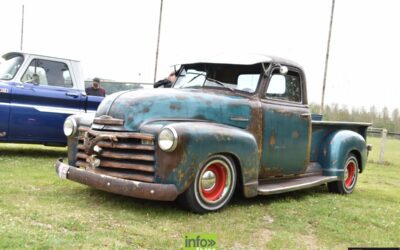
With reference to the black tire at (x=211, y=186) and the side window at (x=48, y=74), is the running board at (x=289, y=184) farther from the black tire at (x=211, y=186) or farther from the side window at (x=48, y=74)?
the side window at (x=48, y=74)

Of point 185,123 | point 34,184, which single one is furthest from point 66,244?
point 34,184

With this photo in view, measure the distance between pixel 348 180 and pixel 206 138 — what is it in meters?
3.81

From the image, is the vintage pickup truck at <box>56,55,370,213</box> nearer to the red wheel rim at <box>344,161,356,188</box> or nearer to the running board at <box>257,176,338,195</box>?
the running board at <box>257,176,338,195</box>

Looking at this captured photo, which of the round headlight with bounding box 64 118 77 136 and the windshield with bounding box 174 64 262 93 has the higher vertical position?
the windshield with bounding box 174 64 262 93

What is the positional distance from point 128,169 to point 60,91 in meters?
4.52

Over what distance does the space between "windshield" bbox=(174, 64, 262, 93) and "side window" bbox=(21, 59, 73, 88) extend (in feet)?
11.8

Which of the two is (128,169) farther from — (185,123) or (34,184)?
(34,184)

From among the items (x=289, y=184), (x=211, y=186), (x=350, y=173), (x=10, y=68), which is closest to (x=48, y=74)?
(x=10, y=68)

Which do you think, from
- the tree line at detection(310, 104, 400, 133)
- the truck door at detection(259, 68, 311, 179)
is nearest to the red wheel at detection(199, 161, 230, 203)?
the truck door at detection(259, 68, 311, 179)

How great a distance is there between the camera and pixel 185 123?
193 inches

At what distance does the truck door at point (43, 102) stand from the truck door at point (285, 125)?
4428 millimetres

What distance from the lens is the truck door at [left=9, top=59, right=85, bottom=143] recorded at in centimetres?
838

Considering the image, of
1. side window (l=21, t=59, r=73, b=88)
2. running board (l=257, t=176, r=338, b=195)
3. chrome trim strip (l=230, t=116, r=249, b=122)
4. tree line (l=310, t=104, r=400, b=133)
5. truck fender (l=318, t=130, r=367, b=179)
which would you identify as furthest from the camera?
tree line (l=310, t=104, r=400, b=133)

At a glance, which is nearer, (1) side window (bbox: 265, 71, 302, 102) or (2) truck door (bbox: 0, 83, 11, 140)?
(1) side window (bbox: 265, 71, 302, 102)
